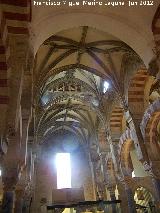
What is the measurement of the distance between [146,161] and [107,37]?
17.4ft

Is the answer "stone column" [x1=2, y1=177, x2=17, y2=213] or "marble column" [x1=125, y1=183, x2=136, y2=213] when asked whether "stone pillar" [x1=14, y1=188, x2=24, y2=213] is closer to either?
"stone column" [x1=2, y1=177, x2=17, y2=213]

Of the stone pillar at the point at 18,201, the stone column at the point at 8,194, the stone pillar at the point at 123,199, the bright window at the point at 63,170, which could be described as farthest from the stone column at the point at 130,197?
the bright window at the point at 63,170

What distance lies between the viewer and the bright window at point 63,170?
693 inches

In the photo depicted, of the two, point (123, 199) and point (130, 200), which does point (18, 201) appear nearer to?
point (130, 200)

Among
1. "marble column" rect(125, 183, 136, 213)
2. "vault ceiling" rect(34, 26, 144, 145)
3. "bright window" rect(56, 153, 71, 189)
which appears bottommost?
"marble column" rect(125, 183, 136, 213)

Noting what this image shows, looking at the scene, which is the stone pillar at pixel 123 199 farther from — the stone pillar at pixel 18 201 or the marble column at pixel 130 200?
the stone pillar at pixel 18 201

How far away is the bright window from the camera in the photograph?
1761 cm

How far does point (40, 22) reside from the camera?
6.61 metres

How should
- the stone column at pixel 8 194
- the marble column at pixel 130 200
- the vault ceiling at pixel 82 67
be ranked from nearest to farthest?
the stone column at pixel 8 194 < the marble column at pixel 130 200 < the vault ceiling at pixel 82 67

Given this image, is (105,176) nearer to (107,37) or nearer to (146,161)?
(146,161)

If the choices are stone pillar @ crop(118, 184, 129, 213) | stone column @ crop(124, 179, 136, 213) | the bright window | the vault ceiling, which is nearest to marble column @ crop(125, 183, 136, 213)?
stone column @ crop(124, 179, 136, 213)

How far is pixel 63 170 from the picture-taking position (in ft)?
59.8

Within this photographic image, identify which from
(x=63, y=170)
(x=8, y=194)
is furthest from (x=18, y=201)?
(x=63, y=170)

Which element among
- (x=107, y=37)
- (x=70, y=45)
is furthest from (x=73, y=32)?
(x=107, y=37)
